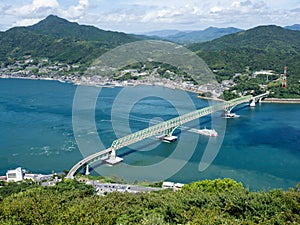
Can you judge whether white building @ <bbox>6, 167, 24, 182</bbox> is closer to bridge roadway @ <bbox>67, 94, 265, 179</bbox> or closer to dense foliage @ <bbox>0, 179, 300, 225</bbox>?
bridge roadway @ <bbox>67, 94, 265, 179</bbox>

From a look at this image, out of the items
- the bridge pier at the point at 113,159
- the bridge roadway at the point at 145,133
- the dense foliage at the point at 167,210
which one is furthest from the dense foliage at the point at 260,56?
the dense foliage at the point at 167,210

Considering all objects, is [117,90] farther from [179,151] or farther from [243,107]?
[179,151]

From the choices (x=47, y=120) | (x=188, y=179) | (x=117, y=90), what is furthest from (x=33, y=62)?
(x=188, y=179)

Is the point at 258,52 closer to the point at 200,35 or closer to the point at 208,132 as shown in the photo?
the point at 208,132

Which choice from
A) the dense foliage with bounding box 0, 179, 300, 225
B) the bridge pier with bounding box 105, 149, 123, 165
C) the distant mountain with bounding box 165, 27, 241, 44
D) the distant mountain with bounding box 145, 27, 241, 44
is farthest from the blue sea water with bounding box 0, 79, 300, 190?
the distant mountain with bounding box 165, 27, 241, 44

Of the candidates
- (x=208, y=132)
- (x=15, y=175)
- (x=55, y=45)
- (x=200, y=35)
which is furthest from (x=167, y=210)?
(x=200, y=35)

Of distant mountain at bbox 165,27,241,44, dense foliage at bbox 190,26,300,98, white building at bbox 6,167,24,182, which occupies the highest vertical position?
distant mountain at bbox 165,27,241,44
